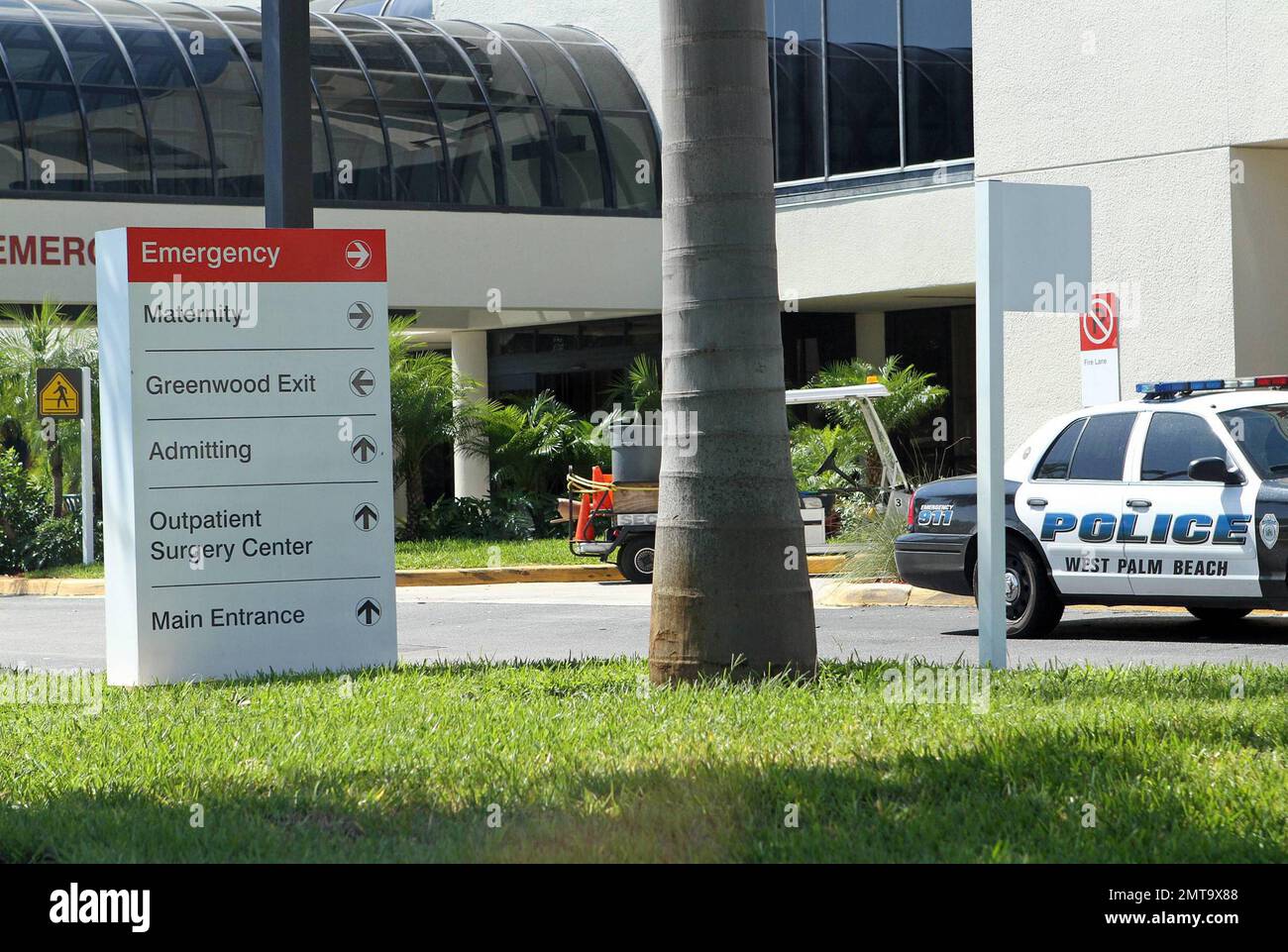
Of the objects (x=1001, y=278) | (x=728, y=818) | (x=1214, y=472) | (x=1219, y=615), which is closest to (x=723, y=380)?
(x=1001, y=278)

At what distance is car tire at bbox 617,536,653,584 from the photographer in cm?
1933

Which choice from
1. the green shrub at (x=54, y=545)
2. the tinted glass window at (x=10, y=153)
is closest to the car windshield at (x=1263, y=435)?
the green shrub at (x=54, y=545)

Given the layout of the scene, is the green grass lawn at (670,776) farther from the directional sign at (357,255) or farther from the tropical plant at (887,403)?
the tropical plant at (887,403)

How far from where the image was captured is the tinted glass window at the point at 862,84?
2412 centimetres

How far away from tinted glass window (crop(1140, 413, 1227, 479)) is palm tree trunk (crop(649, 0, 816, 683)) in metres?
4.56

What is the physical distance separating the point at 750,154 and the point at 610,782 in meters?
3.43

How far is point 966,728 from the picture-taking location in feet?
23.0

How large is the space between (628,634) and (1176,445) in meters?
4.36

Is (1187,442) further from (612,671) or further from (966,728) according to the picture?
(966,728)

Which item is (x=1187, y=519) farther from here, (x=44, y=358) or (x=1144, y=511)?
(x=44, y=358)

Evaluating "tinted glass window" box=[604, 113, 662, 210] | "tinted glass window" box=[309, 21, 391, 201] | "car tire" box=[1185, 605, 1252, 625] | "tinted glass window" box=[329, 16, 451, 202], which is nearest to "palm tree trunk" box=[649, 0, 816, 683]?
"car tire" box=[1185, 605, 1252, 625]

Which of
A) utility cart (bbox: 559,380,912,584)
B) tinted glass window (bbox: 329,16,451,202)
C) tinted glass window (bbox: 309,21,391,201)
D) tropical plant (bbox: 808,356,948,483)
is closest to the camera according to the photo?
utility cart (bbox: 559,380,912,584)
